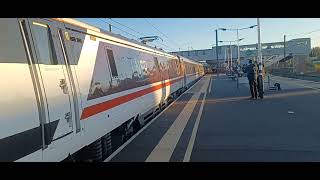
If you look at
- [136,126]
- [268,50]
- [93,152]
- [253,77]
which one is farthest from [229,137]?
[268,50]

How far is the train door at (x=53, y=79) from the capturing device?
19.6 ft

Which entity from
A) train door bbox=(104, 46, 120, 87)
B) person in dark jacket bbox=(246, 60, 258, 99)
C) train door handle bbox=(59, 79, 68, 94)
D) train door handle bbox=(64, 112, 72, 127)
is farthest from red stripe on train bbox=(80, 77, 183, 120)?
person in dark jacket bbox=(246, 60, 258, 99)

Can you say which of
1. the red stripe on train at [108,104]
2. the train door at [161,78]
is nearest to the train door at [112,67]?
the red stripe on train at [108,104]

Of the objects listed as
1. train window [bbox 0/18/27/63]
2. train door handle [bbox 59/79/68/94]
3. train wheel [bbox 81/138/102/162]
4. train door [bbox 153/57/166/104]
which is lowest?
train wheel [bbox 81/138/102/162]

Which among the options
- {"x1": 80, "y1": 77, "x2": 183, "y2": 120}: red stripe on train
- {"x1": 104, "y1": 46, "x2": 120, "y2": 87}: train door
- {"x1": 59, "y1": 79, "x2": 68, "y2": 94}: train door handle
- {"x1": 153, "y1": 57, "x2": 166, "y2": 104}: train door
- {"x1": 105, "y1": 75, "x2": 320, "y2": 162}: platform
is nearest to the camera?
{"x1": 59, "y1": 79, "x2": 68, "y2": 94}: train door handle

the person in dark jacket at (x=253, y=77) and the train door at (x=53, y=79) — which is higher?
the train door at (x=53, y=79)

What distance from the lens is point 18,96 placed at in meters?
5.18

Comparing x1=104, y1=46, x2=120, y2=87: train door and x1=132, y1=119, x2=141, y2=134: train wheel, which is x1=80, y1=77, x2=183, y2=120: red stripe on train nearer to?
x1=104, y1=46, x2=120, y2=87: train door

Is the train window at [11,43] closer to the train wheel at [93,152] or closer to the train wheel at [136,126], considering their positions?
the train wheel at [93,152]

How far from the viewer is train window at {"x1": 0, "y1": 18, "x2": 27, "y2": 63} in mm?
5094

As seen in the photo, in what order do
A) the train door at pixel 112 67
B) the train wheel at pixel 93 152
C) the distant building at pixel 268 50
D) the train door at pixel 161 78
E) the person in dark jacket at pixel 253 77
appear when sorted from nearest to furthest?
1. the train wheel at pixel 93 152
2. the train door at pixel 112 67
3. the train door at pixel 161 78
4. the person in dark jacket at pixel 253 77
5. the distant building at pixel 268 50
